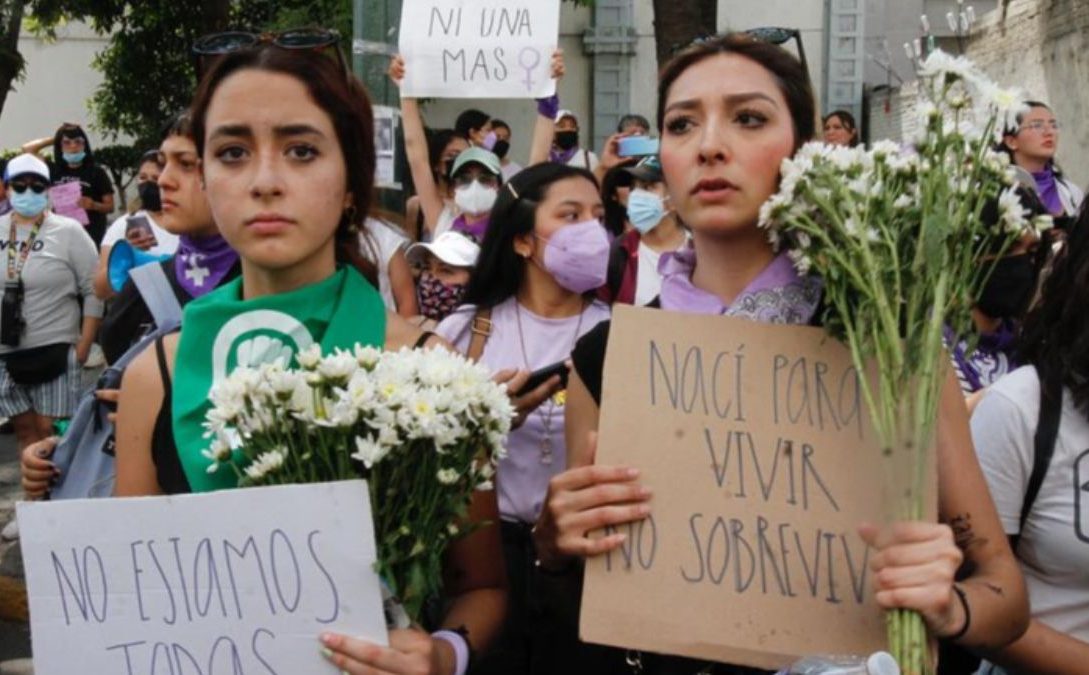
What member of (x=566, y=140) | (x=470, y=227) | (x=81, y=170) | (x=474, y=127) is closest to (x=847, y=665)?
(x=470, y=227)

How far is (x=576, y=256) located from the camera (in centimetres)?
458

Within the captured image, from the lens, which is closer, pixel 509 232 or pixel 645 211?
pixel 509 232

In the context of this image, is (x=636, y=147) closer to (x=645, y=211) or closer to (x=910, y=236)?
(x=645, y=211)

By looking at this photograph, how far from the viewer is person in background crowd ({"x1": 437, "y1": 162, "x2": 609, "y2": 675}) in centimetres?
415

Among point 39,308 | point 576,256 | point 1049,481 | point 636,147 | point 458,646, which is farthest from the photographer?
point 39,308

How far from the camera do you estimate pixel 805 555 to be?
2381 millimetres

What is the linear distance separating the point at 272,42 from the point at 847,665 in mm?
1537

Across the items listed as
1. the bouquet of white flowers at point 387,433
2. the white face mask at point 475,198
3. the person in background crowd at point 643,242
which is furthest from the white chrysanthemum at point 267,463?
the white face mask at point 475,198

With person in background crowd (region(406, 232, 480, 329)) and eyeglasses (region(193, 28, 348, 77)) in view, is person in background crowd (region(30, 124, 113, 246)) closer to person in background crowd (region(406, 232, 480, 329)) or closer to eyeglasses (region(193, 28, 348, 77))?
person in background crowd (region(406, 232, 480, 329))

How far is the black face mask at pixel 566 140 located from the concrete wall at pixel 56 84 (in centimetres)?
2144

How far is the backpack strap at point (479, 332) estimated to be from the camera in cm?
443

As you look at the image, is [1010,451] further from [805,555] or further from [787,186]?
[787,186]

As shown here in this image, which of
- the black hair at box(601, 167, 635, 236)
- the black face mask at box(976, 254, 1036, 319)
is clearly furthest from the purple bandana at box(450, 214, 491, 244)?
the black face mask at box(976, 254, 1036, 319)

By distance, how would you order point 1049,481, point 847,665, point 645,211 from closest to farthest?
point 847,665
point 1049,481
point 645,211
